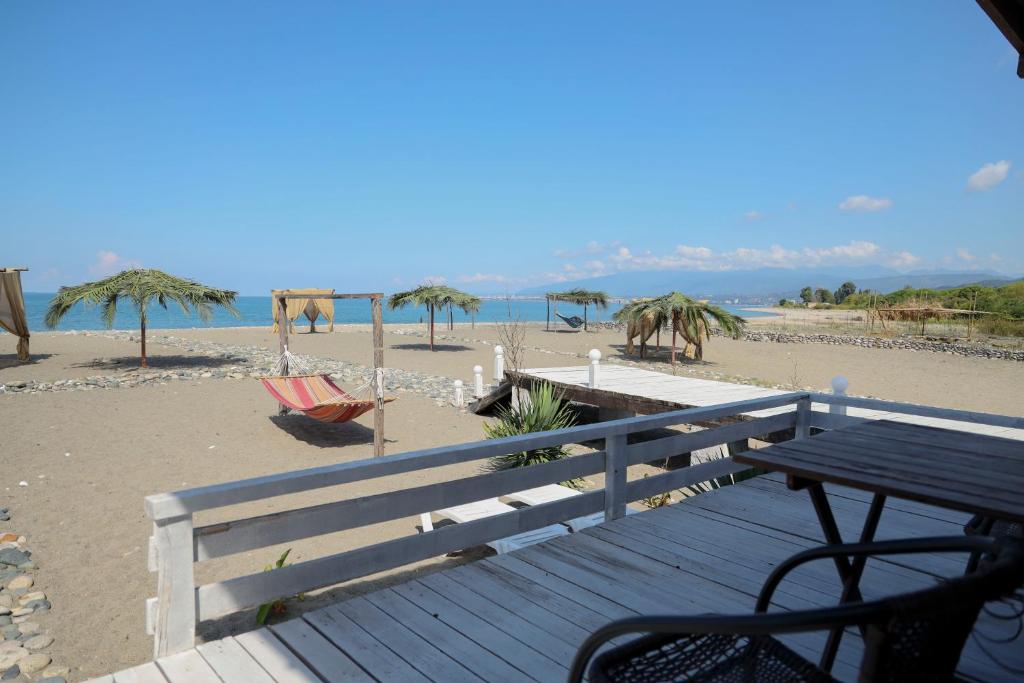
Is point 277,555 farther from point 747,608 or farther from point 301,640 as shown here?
point 747,608

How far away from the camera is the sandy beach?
14.7ft

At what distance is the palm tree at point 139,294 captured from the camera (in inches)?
591

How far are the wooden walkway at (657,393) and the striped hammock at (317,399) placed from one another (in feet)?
8.65

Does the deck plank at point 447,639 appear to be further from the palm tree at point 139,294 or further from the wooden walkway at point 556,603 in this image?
the palm tree at point 139,294

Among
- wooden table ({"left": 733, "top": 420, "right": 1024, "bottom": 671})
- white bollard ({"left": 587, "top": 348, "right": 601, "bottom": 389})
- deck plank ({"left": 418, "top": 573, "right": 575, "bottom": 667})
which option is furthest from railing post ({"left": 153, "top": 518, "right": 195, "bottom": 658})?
white bollard ({"left": 587, "top": 348, "right": 601, "bottom": 389})

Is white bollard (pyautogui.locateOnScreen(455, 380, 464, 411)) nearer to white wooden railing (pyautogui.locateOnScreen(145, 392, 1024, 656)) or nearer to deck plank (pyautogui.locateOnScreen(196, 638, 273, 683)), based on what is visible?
white wooden railing (pyautogui.locateOnScreen(145, 392, 1024, 656))

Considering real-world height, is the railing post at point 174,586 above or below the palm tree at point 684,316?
below

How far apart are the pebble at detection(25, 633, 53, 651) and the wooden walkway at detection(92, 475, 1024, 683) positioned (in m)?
2.49

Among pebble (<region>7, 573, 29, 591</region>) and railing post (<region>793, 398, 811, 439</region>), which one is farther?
railing post (<region>793, 398, 811, 439</region>)

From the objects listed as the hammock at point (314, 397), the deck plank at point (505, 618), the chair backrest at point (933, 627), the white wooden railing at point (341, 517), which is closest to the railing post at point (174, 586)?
the white wooden railing at point (341, 517)

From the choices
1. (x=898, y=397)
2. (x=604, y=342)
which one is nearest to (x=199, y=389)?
(x=898, y=397)

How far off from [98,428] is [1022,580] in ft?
35.1

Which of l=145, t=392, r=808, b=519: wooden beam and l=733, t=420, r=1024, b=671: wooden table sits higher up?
l=733, t=420, r=1024, b=671: wooden table

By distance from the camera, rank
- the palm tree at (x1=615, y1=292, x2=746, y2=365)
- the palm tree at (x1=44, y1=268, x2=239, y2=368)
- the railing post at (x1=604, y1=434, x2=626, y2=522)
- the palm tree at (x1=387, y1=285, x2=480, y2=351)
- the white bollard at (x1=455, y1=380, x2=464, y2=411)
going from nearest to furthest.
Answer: the railing post at (x1=604, y1=434, x2=626, y2=522)
the white bollard at (x1=455, y1=380, x2=464, y2=411)
the palm tree at (x1=44, y1=268, x2=239, y2=368)
the palm tree at (x1=615, y1=292, x2=746, y2=365)
the palm tree at (x1=387, y1=285, x2=480, y2=351)
